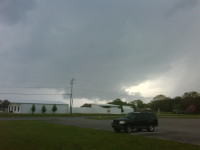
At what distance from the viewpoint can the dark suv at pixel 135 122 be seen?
24.6m

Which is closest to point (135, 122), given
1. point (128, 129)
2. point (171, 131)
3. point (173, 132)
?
point (128, 129)

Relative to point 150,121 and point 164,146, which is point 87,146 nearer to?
point 164,146

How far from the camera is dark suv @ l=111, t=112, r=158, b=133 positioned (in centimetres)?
2461

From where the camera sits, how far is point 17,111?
80.2 meters

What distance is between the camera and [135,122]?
25.4m

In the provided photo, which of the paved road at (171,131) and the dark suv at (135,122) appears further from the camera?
the dark suv at (135,122)

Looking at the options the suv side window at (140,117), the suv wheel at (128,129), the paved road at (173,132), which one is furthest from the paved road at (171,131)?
the suv side window at (140,117)

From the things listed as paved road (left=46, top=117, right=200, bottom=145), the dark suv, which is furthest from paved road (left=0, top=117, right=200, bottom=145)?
the dark suv

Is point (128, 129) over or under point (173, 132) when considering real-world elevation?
over

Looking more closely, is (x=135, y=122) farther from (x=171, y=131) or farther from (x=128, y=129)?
(x=171, y=131)

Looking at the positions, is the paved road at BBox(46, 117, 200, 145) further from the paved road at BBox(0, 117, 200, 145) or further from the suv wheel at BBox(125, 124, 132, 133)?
the suv wheel at BBox(125, 124, 132, 133)

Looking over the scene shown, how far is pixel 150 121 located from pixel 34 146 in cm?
1457

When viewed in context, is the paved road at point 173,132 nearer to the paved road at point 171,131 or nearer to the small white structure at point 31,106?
the paved road at point 171,131

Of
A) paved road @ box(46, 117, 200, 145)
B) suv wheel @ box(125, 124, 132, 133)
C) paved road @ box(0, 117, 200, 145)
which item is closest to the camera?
paved road @ box(46, 117, 200, 145)
